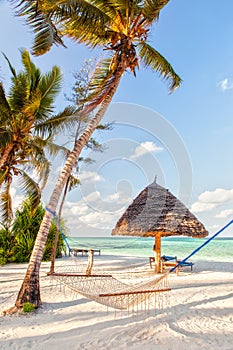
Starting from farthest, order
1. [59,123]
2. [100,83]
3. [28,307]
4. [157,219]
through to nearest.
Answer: [157,219]
[59,123]
[100,83]
[28,307]

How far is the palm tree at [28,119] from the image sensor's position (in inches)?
217

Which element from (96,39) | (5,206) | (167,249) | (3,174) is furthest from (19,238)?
(167,249)

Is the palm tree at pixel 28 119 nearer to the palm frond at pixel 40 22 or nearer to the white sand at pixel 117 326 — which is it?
the palm frond at pixel 40 22

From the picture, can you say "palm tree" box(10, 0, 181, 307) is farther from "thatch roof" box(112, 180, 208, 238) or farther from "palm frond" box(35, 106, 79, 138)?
"thatch roof" box(112, 180, 208, 238)

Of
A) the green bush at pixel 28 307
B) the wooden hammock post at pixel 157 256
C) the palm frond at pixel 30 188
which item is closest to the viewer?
the green bush at pixel 28 307

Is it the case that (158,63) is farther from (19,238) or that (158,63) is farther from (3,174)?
(19,238)

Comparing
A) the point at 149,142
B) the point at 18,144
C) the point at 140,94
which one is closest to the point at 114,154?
the point at 149,142

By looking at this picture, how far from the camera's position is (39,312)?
337 cm

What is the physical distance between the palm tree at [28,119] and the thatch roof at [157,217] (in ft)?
8.37

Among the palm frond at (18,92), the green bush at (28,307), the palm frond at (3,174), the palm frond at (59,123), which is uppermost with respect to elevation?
the palm frond at (18,92)

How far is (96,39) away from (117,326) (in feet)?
13.6

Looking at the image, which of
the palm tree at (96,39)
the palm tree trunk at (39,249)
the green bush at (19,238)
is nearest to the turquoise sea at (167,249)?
the palm tree trunk at (39,249)

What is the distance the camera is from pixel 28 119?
5648 mm

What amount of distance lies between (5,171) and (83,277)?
3.10 metres
